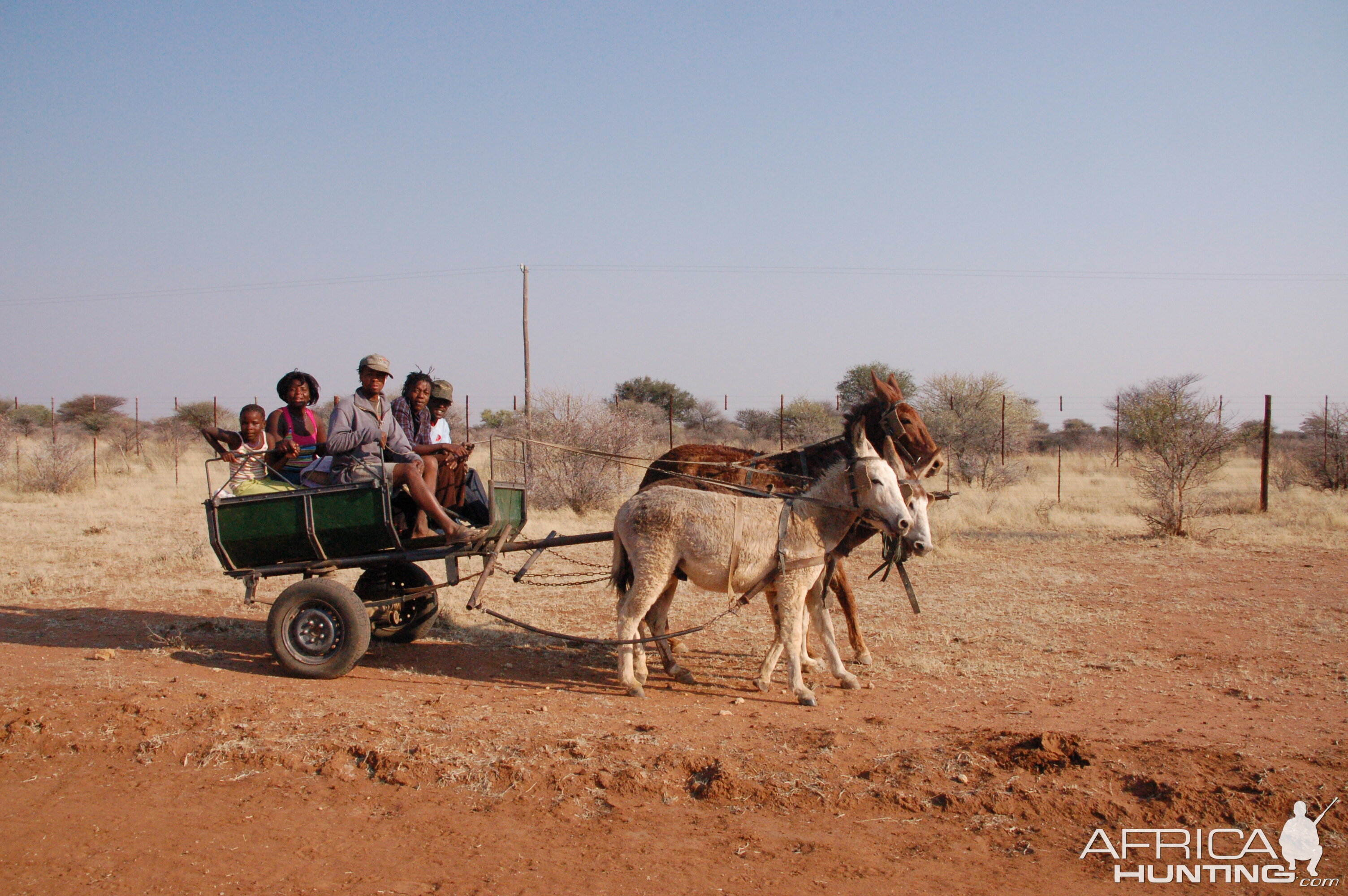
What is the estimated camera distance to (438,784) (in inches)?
199

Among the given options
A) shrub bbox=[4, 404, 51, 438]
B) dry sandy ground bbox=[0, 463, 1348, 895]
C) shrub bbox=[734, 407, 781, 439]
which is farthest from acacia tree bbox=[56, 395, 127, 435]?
dry sandy ground bbox=[0, 463, 1348, 895]

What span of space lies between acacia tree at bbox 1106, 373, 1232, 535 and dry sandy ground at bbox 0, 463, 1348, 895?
655cm

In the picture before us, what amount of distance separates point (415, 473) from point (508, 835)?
10.8 ft

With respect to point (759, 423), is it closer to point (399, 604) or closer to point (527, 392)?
point (527, 392)

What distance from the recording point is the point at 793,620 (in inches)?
268

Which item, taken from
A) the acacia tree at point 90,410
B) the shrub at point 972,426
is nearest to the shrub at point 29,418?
the acacia tree at point 90,410

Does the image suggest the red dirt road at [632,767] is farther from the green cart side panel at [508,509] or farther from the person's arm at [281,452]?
the person's arm at [281,452]

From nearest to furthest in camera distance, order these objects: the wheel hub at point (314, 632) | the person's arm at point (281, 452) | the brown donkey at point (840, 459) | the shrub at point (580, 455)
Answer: the wheel hub at point (314, 632)
the person's arm at point (281, 452)
the brown donkey at point (840, 459)
the shrub at point (580, 455)

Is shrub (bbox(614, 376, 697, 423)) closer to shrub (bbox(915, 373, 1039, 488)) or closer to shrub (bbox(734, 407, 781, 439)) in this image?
shrub (bbox(734, 407, 781, 439))

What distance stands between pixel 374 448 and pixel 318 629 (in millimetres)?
1499

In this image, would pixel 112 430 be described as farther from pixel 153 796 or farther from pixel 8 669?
pixel 153 796

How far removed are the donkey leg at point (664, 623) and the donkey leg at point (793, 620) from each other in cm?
103

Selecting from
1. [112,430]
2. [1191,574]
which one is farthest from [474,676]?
[112,430]

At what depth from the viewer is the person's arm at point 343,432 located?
277 inches
